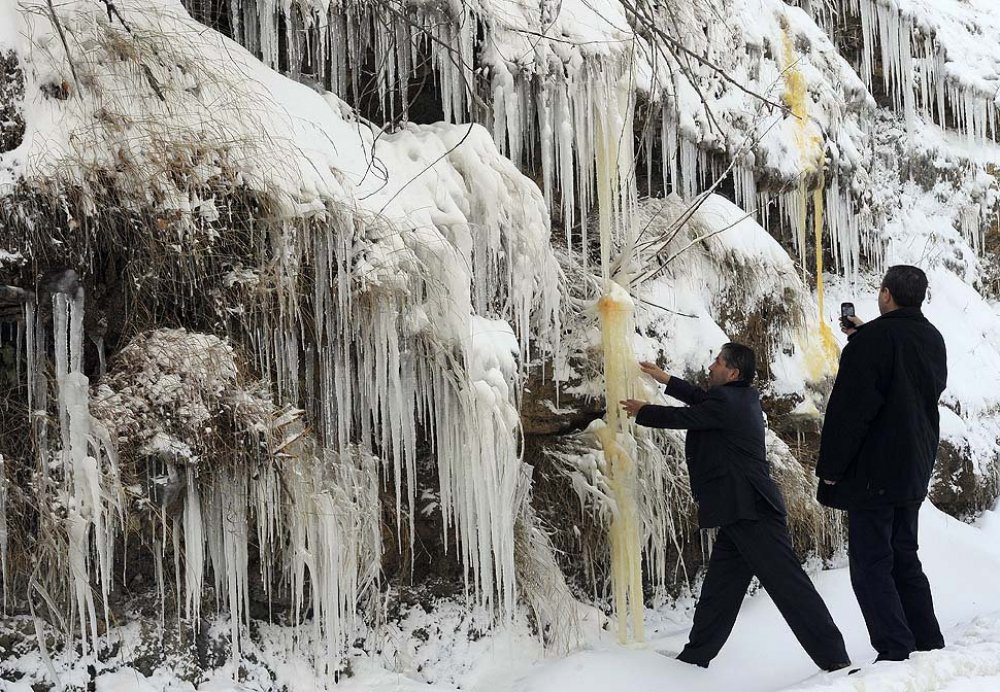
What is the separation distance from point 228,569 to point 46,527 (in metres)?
0.70

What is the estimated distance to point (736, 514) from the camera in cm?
434

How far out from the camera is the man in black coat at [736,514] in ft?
13.8

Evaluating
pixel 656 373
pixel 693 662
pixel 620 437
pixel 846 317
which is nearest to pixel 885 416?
pixel 846 317

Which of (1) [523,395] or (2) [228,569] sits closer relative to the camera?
(2) [228,569]

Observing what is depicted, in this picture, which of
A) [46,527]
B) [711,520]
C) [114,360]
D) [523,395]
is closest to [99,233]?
[114,360]

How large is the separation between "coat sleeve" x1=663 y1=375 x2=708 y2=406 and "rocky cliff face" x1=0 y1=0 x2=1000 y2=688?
2.16 ft

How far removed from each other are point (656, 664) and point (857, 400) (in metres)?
1.55

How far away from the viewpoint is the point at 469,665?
492 cm

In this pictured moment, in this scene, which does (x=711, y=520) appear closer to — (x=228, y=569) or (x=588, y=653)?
(x=588, y=653)

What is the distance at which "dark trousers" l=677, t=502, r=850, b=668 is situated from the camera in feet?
13.7

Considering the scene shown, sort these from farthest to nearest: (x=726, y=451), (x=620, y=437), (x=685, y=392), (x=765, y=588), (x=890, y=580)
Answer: (x=620, y=437) < (x=685, y=392) < (x=726, y=451) < (x=765, y=588) < (x=890, y=580)

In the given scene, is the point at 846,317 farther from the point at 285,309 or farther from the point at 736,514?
the point at 285,309

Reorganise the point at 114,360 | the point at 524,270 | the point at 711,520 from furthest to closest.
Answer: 1. the point at 524,270
2. the point at 711,520
3. the point at 114,360

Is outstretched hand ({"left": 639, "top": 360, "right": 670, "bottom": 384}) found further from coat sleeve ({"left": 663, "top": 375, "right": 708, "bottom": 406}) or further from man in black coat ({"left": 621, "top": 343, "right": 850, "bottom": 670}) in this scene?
man in black coat ({"left": 621, "top": 343, "right": 850, "bottom": 670})
